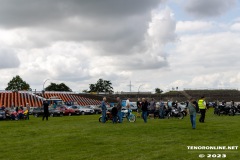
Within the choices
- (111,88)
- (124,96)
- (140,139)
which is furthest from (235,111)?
(111,88)

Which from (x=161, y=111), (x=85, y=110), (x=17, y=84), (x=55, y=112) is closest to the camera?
(x=161, y=111)

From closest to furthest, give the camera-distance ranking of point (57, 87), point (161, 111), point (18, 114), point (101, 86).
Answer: point (161, 111), point (18, 114), point (57, 87), point (101, 86)

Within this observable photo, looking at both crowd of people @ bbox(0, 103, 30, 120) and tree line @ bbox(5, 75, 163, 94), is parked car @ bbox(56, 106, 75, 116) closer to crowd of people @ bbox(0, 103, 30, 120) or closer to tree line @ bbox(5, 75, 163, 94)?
crowd of people @ bbox(0, 103, 30, 120)

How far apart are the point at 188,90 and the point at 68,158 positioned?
378 ft

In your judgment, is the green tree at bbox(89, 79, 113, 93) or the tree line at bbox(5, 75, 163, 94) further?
the green tree at bbox(89, 79, 113, 93)

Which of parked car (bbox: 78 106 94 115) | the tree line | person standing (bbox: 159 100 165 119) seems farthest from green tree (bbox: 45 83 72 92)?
person standing (bbox: 159 100 165 119)

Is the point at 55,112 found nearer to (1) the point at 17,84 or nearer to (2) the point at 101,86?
(1) the point at 17,84

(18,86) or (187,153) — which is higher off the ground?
(18,86)

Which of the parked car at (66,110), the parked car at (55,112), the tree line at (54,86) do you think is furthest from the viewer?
the tree line at (54,86)

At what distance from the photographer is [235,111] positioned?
37.1m

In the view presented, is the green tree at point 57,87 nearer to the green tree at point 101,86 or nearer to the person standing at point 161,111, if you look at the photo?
the green tree at point 101,86

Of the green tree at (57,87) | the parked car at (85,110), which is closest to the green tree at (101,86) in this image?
the green tree at (57,87)

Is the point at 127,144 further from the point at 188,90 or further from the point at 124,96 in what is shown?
the point at 188,90

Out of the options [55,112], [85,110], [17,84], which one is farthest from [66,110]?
[17,84]
